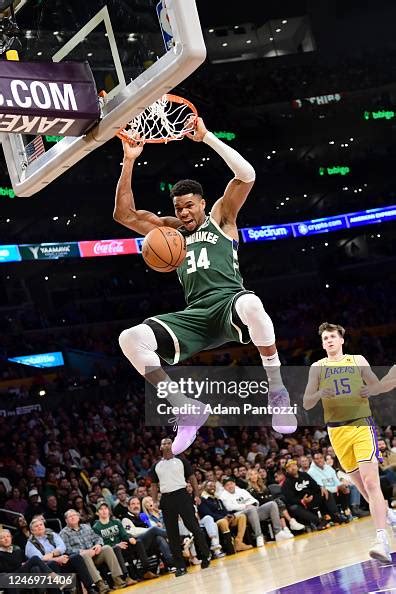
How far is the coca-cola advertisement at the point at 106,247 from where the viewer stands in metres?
27.2

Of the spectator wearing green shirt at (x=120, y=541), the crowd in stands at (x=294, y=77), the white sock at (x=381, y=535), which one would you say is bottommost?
the white sock at (x=381, y=535)

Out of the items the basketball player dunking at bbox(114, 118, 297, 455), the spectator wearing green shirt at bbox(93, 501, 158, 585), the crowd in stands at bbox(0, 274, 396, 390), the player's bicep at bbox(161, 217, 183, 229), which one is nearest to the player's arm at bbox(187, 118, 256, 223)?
the basketball player dunking at bbox(114, 118, 297, 455)

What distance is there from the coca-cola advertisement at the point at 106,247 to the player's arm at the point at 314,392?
19213 millimetres

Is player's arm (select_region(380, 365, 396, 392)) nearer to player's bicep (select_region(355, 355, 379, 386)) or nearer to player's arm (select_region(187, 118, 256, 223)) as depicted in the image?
player's bicep (select_region(355, 355, 379, 386))

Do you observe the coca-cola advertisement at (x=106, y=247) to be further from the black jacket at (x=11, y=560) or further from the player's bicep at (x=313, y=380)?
the player's bicep at (x=313, y=380)

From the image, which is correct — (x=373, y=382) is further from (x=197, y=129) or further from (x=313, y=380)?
(x=197, y=129)

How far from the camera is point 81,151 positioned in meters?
6.05

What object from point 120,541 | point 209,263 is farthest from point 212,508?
point 209,263

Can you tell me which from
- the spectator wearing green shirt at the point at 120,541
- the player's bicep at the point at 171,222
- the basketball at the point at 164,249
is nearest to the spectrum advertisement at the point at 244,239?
the spectator wearing green shirt at the point at 120,541

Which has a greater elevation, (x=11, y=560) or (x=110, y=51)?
(x=110, y=51)

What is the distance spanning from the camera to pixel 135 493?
43.4 ft

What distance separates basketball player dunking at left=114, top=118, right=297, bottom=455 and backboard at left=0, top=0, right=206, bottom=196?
60 centimetres

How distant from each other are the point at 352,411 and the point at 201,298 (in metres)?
2.68

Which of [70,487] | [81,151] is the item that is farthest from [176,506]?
[81,151]
